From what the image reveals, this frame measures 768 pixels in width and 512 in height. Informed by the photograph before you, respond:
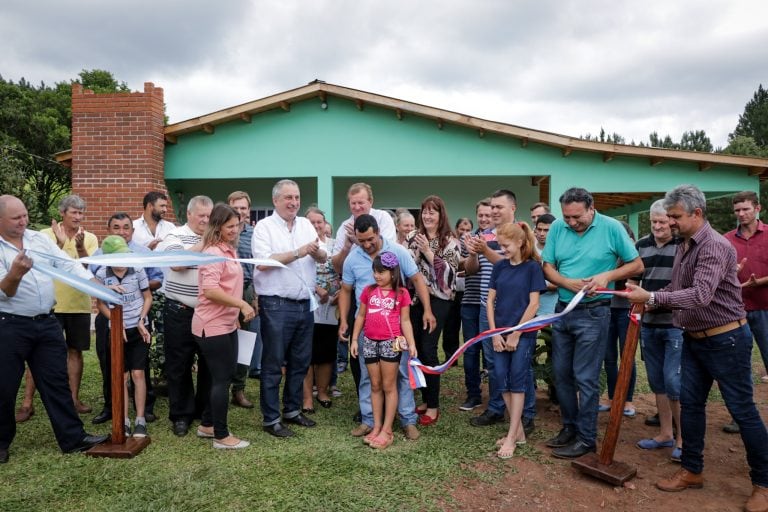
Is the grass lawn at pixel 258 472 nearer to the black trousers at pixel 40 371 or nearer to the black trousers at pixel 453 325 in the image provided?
the black trousers at pixel 40 371

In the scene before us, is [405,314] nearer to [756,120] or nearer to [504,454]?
[504,454]

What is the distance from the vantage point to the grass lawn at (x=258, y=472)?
333cm

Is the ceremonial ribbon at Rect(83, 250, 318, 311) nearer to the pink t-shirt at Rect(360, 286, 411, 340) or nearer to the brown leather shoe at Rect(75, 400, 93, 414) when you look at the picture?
the pink t-shirt at Rect(360, 286, 411, 340)

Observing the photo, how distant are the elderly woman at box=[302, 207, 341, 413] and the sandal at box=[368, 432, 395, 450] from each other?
1085 mm

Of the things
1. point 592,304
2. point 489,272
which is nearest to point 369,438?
point 489,272

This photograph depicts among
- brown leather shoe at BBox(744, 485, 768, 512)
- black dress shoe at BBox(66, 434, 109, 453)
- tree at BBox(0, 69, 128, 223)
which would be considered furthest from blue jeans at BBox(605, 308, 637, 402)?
tree at BBox(0, 69, 128, 223)

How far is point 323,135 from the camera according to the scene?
10375 mm

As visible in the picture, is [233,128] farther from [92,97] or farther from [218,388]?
[218,388]

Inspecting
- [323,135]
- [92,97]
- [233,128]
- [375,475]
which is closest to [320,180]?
[323,135]

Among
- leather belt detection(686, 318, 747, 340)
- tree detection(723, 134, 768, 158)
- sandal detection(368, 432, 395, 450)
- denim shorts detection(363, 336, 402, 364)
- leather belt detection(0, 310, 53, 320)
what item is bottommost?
sandal detection(368, 432, 395, 450)

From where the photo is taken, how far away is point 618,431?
3668 mm

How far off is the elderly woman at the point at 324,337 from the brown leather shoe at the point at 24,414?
→ 2.52m

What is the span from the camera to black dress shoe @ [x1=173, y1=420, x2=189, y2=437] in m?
4.50

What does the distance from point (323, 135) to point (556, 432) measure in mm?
7368
